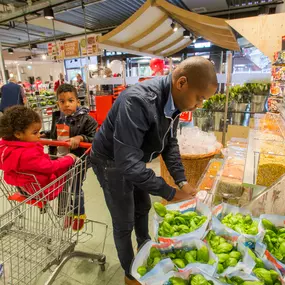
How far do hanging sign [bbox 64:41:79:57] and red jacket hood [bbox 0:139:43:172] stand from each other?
627cm

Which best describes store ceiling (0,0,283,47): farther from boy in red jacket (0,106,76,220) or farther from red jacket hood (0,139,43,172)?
red jacket hood (0,139,43,172)

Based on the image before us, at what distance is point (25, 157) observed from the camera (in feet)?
4.67

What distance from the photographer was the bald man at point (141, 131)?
1.18 metres

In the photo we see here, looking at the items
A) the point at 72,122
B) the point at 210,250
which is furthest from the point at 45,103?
the point at 210,250

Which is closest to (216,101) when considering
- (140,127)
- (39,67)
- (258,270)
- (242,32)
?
(242,32)

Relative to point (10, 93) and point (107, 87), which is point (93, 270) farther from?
point (10, 93)

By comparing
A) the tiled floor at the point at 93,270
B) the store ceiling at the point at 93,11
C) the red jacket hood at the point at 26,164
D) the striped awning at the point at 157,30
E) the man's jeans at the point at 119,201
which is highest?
the store ceiling at the point at 93,11

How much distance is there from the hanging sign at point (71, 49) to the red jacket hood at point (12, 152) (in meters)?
6.27

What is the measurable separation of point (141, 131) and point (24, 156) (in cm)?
77

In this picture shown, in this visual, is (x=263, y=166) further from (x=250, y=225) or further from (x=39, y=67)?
(x=39, y=67)

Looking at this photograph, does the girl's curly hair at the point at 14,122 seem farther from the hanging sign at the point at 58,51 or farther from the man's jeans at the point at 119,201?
the hanging sign at the point at 58,51

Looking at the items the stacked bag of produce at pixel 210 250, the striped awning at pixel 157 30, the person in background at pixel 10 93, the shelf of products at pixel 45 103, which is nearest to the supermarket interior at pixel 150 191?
the stacked bag of produce at pixel 210 250

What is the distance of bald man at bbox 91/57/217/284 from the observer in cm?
118

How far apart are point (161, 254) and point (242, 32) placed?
9.03 feet
